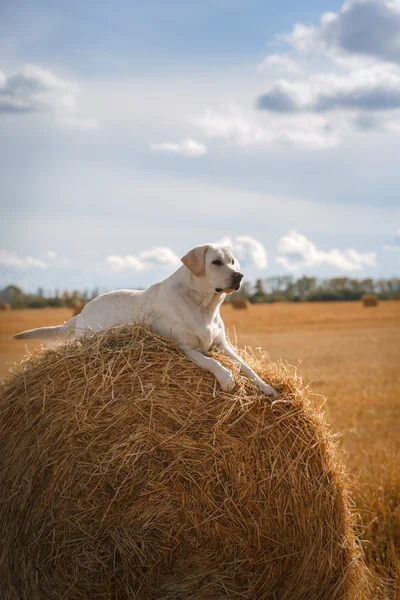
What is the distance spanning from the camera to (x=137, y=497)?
13.6ft

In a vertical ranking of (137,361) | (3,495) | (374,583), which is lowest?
(374,583)

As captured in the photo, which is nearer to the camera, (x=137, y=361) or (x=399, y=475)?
(x=137, y=361)

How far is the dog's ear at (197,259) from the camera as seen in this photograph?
457cm

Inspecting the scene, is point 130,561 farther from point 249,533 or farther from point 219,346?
point 219,346

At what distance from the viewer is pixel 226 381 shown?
4344 millimetres

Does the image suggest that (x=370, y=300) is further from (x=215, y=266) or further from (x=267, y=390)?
(x=215, y=266)

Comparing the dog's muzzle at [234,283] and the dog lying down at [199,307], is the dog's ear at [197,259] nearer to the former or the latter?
the dog lying down at [199,307]

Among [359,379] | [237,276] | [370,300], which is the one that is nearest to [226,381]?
[237,276]

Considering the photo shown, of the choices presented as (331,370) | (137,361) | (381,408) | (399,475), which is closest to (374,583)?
(399,475)

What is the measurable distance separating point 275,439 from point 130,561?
1.25 metres

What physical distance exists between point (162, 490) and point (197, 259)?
63.5 inches

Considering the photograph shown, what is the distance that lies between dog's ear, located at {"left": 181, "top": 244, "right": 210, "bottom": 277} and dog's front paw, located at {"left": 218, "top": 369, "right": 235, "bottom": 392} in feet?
2.49

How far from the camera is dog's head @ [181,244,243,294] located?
4.51 meters

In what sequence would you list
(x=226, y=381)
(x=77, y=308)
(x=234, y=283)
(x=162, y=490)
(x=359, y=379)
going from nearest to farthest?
(x=162, y=490) → (x=226, y=381) → (x=234, y=283) → (x=359, y=379) → (x=77, y=308)
